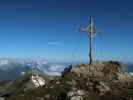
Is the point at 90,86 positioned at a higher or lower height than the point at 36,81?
higher

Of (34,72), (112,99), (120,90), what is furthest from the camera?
(34,72)

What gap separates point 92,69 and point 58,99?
1225 centimetres

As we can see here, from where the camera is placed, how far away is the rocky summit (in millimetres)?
43500

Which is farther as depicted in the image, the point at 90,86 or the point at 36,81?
the point at 36,81

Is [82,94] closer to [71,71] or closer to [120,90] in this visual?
[120,90]

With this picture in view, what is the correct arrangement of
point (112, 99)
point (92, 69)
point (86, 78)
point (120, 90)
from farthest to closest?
1. point (92, 69)
2. point (86, 78)
3. point (120, 90)
4. point (112, 99)

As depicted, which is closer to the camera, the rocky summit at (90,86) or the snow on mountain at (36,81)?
the rocky summit at (90,86)

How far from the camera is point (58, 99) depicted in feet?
145

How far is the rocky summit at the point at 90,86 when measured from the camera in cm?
4350

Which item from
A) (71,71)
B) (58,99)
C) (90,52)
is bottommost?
(58,99)

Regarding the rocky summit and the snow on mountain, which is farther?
the snow on mountain

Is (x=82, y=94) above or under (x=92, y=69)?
under

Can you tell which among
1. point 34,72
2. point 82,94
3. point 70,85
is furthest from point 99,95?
point 34,72

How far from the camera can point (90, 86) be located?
46844 mm
